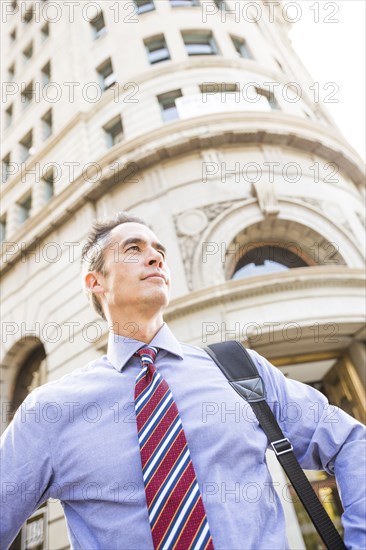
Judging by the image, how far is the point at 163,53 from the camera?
12.9 m

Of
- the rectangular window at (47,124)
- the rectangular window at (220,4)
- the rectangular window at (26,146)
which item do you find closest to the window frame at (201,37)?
the rectangular window at (220,4)

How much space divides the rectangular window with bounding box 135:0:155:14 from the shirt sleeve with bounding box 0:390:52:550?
16665 mm

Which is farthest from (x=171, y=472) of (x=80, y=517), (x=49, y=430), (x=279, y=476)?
(x=279, y=476)

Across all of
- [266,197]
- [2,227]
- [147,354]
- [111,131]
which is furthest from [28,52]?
[147,354]

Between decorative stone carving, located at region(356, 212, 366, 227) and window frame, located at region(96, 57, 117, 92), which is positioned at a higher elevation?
window frame, located at region(96, 57, 117, 92)

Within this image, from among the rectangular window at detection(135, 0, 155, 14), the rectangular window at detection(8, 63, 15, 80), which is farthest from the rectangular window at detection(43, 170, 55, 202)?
the rectangular window at detection(8, 63, 15, 80)

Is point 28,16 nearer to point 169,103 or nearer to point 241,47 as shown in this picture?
point 241,47

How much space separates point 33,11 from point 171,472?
80.3 feet

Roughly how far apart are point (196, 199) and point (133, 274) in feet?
21.4

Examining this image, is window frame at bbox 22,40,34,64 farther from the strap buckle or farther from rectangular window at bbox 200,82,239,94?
the strap buckle

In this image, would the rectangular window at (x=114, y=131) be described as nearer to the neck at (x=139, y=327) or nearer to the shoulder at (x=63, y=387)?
the neck at (x=139, y=327)

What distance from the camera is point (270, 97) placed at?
466 inches

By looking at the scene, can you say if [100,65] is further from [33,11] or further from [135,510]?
[135,510]

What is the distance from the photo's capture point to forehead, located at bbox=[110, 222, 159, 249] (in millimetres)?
2508
